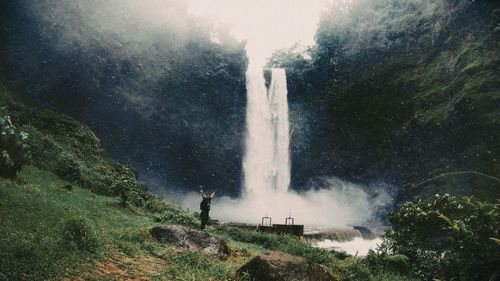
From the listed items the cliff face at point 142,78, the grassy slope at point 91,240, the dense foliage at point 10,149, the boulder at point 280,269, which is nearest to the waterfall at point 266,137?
the cliff face at point 142,78

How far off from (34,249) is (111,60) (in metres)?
30.2

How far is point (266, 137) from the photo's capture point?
42.1 metres

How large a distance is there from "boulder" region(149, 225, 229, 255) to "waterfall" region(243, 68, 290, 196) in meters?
28.3

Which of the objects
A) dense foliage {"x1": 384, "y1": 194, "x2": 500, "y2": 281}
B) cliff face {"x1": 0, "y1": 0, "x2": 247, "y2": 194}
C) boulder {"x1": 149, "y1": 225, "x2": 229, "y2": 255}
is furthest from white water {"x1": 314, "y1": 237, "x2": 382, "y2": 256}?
cliff face {"x1": 0, "y1": 0, "x2": 247, "y2": 194}

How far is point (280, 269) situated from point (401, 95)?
101ft

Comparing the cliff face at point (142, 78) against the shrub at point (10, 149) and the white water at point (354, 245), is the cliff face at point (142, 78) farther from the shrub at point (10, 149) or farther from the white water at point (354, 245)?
the white water at point (354, 245)

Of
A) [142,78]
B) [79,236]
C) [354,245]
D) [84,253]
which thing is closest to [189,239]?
[79,236]

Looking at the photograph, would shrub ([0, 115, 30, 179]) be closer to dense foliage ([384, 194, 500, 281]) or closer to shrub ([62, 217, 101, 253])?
shrub ([62, 217, 101, 253])

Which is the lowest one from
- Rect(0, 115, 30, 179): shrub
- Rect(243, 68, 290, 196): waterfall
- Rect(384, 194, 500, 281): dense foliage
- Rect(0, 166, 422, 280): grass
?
Rect(0, 166, 422, 280): grass

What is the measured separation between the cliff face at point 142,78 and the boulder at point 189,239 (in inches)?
858

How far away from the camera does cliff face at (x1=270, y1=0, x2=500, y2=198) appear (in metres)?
28.6

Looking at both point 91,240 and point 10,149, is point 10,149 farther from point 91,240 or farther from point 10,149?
point 91,240

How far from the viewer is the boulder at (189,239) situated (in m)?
11.1

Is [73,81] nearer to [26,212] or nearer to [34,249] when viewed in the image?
[26,212]
